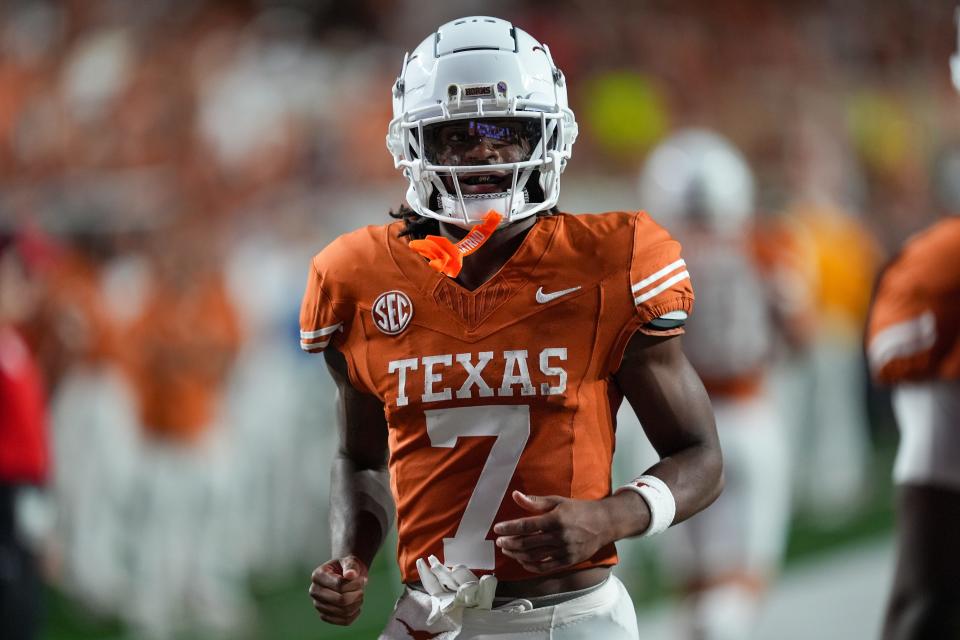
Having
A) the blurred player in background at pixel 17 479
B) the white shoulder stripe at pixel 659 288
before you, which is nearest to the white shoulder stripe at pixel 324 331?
the white shoulder stripe at pixel 659 288

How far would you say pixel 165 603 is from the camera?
721 cm

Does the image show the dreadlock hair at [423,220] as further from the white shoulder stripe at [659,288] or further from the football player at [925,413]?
the football player at [925,413]

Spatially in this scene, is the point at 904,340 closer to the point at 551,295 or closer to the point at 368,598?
the point at 551,295

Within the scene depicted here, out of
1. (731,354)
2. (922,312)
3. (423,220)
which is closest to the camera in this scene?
(423,220)

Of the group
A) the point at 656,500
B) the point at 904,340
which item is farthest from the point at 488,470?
the point at 904,340

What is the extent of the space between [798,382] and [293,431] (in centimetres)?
381

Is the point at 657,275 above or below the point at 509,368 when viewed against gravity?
above

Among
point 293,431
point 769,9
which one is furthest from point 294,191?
point 769,9

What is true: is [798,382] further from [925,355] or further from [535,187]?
[535,187]

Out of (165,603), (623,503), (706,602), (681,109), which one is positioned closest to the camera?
(623,503)

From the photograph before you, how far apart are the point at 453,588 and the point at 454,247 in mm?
572

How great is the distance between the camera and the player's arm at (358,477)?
2602mm

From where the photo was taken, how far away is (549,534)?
7.01ft

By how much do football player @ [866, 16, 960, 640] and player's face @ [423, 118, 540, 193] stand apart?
1.25 metres
